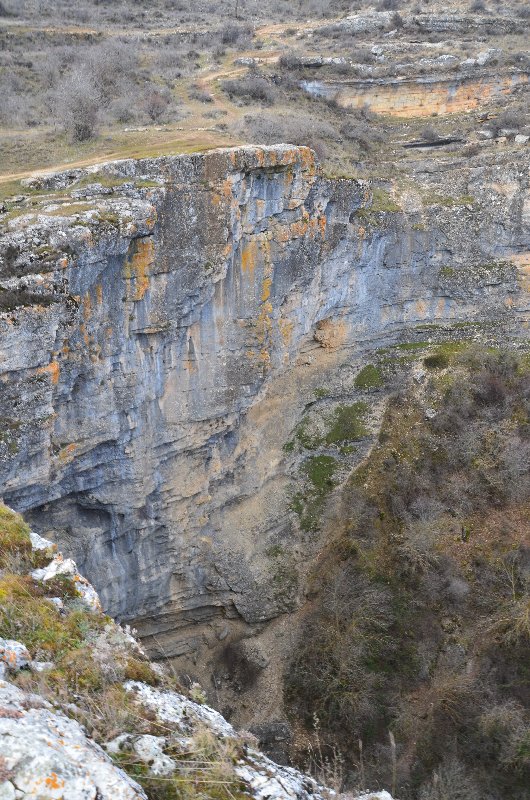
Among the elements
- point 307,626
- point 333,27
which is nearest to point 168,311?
point 307,626

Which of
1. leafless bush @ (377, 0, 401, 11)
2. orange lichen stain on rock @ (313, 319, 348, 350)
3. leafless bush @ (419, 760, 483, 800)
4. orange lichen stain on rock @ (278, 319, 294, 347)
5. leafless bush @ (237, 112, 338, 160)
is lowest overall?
leafless bush @ (419, 760, 483, 800)

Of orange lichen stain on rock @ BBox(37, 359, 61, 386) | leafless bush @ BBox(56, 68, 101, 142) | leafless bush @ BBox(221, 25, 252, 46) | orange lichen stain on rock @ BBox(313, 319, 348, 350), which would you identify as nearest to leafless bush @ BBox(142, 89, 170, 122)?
leafless bush @ BBox(56, 68, 101, 142)

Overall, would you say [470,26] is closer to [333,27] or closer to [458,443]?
[333,27]

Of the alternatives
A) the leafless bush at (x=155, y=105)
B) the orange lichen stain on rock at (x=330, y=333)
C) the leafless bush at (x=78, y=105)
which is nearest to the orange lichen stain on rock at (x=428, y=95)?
A: the leafless bush at (x=155, y=105)

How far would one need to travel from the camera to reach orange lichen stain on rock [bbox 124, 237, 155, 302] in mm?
11977

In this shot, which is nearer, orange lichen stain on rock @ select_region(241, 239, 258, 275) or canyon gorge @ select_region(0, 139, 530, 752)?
canyon gorge @ select_region(0, 139, 530, 752)

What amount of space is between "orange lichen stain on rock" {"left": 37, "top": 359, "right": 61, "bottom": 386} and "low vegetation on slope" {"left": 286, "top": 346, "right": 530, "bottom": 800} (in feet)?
30.5

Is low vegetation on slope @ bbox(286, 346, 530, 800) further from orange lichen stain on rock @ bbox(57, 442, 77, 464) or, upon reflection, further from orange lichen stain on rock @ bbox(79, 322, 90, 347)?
orange lichen stain on rock @ bbox(79, 322, 90, 347)

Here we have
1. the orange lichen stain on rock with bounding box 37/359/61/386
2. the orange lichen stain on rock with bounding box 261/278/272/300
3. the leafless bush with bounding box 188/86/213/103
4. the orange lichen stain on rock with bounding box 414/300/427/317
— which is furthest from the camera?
the orange lichen stain on rock with bounding box 414/300/427/317

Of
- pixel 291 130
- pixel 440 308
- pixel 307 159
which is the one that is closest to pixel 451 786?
pixel 307 159

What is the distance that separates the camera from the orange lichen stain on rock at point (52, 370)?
11.0 m

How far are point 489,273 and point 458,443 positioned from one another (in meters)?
6.45

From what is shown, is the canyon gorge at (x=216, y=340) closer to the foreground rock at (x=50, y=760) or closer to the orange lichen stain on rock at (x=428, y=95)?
the orange lichen stain on rock at (x=428, y=95)

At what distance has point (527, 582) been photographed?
15148 millimetres
